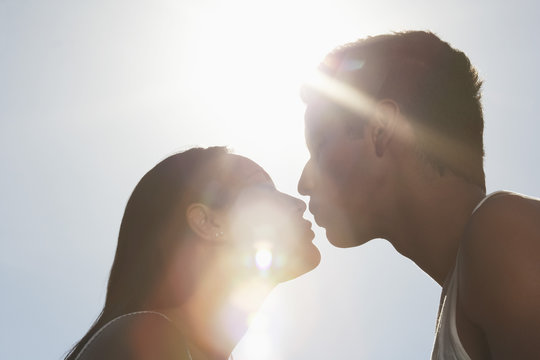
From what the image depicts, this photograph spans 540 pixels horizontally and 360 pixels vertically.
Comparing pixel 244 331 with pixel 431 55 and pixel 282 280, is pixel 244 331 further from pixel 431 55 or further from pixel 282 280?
pixel 431 55

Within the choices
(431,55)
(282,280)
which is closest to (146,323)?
(282,280)

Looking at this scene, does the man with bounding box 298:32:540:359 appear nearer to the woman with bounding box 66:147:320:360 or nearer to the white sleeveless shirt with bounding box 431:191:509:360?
the white sleeveless shirt with bounding box 431:191:509:360

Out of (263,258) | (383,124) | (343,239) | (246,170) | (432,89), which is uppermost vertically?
(432,89)

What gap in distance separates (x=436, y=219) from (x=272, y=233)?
2075 millimetres

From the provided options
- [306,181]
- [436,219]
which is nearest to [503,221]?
[436,219]

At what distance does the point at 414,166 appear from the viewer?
140 inches

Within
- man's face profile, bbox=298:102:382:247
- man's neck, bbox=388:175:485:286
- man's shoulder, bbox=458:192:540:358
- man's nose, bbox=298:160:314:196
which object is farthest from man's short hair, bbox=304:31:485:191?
man's shoulder, bbox=458:192:540:358

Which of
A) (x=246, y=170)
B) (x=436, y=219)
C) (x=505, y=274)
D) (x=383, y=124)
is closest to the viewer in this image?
(x=505, y=274)

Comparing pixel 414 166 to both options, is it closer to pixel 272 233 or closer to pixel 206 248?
pixel 272 233

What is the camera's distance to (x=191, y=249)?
15.0 feet

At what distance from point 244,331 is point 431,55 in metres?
3.07

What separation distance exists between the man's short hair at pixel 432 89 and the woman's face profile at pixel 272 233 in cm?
156

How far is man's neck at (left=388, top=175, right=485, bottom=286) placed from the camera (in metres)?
3.16

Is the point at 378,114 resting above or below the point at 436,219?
above
